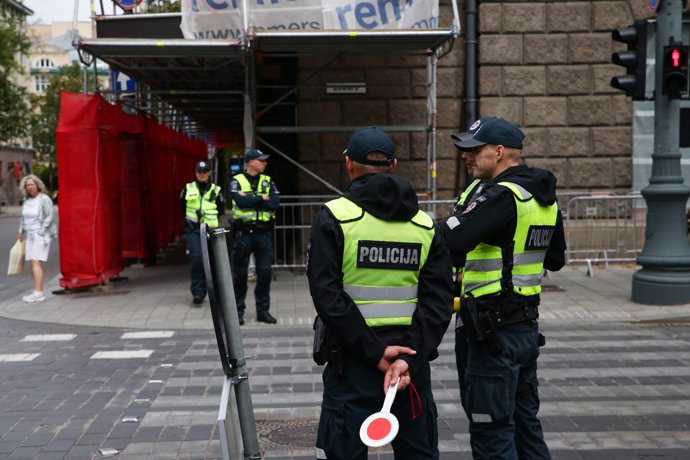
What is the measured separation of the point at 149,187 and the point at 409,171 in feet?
16.3

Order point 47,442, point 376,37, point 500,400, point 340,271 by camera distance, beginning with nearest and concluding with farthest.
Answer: point 340,271
point 500,400
point 47,442
point 376,37

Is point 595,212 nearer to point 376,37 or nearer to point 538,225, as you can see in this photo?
point 376,37

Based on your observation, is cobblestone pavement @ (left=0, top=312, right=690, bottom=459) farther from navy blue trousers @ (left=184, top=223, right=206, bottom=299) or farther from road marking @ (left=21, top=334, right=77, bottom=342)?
navy blue trousers @ (left=184, top=223, right=206, bottom=299)

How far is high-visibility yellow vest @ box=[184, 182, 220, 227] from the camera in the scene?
1133 centimetres

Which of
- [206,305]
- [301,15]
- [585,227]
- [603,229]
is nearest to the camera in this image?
[206,305]

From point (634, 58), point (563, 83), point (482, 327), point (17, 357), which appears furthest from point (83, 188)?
point (482, 327)

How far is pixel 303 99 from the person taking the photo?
15.1 meters

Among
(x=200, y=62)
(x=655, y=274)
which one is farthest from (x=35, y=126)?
(x=655, y=274)

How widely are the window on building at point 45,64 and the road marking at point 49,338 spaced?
109 meters

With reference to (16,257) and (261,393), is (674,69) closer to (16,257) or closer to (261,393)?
(261,393)

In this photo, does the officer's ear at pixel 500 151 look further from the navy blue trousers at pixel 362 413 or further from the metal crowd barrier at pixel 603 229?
the metal crowd barrier at pixel 603 229

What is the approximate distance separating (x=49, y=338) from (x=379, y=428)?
737 centimetres

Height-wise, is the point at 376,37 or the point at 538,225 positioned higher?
the point at 376,37

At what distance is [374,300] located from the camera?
3.48 meters
